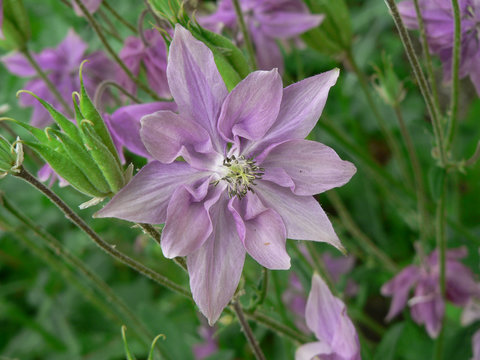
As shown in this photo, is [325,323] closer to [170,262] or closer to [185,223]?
[185,223]

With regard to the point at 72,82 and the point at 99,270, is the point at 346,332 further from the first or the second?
the point at 99,270

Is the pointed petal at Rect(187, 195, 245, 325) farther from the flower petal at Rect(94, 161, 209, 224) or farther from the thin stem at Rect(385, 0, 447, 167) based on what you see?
the thin stem at Rect(385, 0, 447, 167)

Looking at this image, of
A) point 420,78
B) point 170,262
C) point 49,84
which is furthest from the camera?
point 170,262

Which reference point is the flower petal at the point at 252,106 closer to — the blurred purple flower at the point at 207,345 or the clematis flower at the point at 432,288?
the clematis flower at the point at 432,288

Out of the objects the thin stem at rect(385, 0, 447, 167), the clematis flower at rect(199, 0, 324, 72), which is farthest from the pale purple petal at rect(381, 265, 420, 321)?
the clematis flower at rect(199, 0, 324, 72)

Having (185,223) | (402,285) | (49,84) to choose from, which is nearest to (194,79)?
(185,223)

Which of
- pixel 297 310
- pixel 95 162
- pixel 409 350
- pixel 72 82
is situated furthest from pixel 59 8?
pixel 409 350

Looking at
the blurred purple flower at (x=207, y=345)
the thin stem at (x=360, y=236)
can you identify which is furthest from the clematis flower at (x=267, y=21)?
the blurred purple flower at (x=207, y=345)
